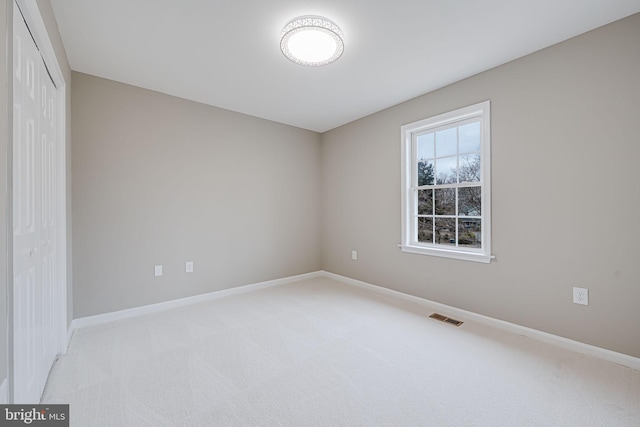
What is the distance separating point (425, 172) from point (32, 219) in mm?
3479

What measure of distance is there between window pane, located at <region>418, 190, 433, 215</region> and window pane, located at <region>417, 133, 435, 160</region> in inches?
17.0

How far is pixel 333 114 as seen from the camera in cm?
387

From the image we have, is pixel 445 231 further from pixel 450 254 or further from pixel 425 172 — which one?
pixel 425 172

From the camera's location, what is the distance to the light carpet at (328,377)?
4.99ft

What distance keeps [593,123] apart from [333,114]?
268cm

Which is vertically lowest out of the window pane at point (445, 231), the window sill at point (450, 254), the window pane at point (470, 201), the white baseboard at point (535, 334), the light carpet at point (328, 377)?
the light carpet at point (328, 377)

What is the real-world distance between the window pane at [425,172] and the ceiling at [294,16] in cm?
82

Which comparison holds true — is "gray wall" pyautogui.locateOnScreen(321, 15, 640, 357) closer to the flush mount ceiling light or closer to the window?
the window

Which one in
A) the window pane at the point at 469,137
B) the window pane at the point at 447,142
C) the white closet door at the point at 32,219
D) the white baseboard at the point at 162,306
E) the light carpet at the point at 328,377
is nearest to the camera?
the white closet door at the point at 32,219

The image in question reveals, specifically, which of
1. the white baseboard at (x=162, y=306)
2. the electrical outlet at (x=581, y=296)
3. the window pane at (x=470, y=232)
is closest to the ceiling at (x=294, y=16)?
the window pane at (x=470, y=232)

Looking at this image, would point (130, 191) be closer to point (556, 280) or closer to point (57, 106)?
point (57, 106)

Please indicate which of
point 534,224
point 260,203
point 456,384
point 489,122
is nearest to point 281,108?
point 260,203

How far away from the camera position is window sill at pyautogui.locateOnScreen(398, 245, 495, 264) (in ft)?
9.00

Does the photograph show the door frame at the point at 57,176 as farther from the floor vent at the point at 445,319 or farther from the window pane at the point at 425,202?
the window pane at the point at 425,202
